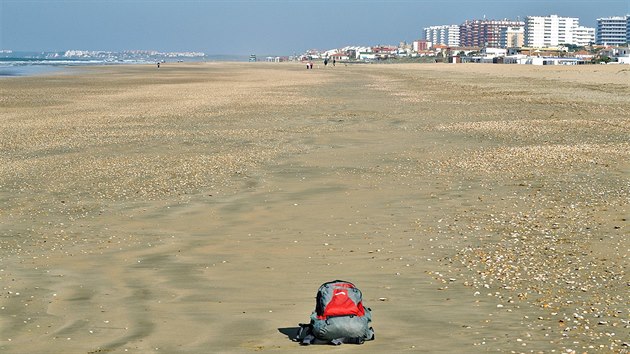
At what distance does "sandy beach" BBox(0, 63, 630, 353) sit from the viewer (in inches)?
292

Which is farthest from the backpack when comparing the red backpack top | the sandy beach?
the sandy beach

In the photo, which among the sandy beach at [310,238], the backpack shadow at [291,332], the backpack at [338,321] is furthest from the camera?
the sandy beach at [310,238]

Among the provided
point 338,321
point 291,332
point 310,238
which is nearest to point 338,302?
point 338,321

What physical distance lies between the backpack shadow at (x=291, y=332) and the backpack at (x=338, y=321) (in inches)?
2.6

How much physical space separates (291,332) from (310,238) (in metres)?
3.93

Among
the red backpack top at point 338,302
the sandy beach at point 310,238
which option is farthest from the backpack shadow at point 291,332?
the red backpack top at point 338,302

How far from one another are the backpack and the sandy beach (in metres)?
0.11

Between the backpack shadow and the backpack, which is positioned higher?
the backpack

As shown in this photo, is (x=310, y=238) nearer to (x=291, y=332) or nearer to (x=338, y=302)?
(x=291, y=332)

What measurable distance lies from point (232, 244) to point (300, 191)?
4.02 m

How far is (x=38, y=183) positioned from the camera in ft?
53.6

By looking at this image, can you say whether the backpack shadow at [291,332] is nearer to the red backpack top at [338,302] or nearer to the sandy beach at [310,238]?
the sandy beach at [310,238]

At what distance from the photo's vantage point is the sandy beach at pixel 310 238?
7.41 m

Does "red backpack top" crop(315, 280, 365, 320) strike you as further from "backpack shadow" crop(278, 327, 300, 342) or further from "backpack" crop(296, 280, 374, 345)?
"backpack shadow" crop(278, 327, 300, 342)
